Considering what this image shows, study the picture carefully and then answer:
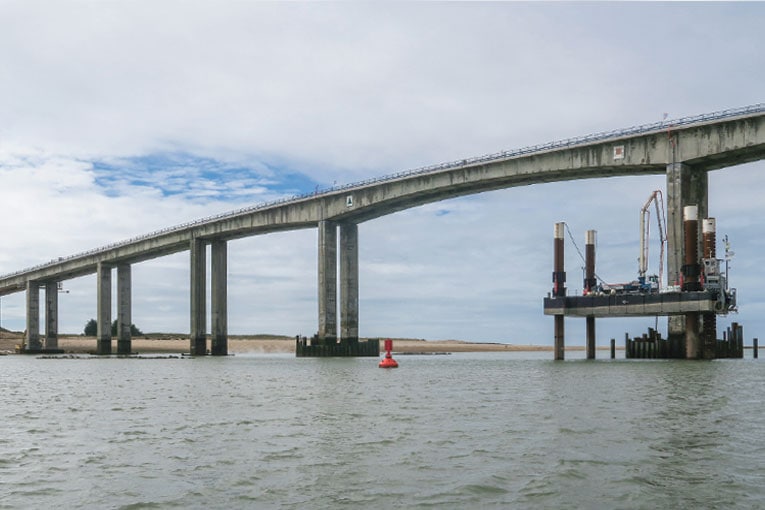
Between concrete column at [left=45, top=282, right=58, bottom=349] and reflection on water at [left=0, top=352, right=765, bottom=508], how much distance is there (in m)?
117

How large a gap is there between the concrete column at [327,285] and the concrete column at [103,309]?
1985 inches

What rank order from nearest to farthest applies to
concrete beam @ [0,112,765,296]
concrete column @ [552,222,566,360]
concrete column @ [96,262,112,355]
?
concrete beam @ [0,112,765,296], concrete column @ [552,222,566,360], concrete column @ [96,262,112,355]

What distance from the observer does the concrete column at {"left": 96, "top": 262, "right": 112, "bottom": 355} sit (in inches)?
5030

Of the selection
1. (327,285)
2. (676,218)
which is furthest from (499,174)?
(327,285)

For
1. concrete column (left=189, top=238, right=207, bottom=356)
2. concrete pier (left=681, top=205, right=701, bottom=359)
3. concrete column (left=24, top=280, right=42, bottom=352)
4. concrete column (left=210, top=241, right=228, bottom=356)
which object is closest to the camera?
concrete pier (left=681, top=205, right=701, bottom=359)

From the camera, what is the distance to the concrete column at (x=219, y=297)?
108125 millimetres

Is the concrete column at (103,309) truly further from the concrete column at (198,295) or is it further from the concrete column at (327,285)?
the concrete column at (327,285)

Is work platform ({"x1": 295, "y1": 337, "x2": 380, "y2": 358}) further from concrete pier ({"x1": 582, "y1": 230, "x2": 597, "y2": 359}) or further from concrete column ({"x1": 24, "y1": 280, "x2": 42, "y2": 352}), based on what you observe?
concrete column ({"x1": 24, "y1": 280, "x2": 42, "y2": 352})

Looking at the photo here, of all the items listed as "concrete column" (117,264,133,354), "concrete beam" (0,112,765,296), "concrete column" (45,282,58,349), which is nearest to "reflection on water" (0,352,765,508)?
"concrete beam" (0,112,765,296)

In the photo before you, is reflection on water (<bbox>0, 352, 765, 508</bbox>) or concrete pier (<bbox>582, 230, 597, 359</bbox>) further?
concrete pier (<bbox>582, 230, 597, 359</bbox>)

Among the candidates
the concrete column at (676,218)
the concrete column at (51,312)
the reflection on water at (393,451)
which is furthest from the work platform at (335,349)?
the concrete column at (51,312)

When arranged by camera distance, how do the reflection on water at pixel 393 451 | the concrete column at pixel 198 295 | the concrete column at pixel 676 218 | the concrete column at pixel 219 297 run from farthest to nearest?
the concrete column at pixel 198 295, the concrete column at pixel 219 297, the concrete column at pixel 676 218, the reflection on water at pixel 393 451

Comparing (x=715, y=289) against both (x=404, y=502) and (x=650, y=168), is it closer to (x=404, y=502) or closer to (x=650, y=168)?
(x=650, y=168)

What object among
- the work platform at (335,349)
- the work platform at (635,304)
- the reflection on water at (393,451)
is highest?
the work platform at (635,304)
